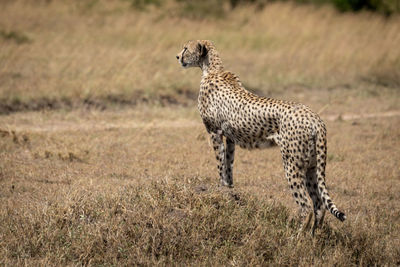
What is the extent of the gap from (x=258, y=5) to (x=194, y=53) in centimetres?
1092

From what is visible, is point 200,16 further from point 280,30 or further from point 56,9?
point 56,9

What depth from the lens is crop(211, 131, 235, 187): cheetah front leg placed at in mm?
5891

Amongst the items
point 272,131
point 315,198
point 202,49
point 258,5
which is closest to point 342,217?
point 315,198

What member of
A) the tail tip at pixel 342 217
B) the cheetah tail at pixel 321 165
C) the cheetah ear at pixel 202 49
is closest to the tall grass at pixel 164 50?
the cheetah ear at pixel 202 49

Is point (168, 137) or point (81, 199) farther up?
point (81, 199)

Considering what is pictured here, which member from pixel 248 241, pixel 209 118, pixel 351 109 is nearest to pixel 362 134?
pixel 351 109

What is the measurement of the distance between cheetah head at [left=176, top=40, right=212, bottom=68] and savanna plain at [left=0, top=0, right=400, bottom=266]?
113 cm

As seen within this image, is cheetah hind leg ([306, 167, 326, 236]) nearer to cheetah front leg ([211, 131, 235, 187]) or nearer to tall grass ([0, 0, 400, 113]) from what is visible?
cheetah front leg ([211, 131, 235, 187])

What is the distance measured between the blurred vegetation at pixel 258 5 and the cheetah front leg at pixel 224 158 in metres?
9.49

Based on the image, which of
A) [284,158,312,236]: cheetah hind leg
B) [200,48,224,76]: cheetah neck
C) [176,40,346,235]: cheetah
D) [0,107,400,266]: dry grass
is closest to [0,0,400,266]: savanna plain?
[0,107,400,266]: dry grass

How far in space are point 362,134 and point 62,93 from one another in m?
4.46

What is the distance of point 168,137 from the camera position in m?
8.58

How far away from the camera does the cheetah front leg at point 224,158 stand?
5.89m

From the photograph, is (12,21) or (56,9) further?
(56,9)
